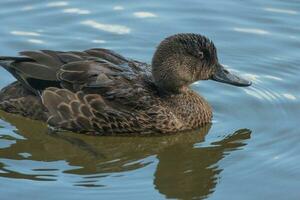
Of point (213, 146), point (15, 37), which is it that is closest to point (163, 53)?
point (213, 146)

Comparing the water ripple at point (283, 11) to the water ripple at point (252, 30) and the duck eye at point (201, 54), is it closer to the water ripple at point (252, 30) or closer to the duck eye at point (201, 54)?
the water ripple at point (252, 30)

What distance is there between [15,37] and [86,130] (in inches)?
104

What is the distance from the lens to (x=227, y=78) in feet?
34.5

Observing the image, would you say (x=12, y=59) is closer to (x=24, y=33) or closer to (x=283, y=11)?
(x=24, y=33)

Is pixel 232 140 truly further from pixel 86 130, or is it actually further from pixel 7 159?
pixel 7 159

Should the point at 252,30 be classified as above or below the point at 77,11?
below

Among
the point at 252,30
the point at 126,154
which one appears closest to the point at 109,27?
the point at 252,30

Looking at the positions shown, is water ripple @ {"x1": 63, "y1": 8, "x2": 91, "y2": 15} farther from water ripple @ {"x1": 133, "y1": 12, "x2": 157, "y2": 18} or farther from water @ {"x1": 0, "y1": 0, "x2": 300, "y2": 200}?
water ripple @ {"x1": 133, "y1": 12, "x2": 157, "y2": 18}

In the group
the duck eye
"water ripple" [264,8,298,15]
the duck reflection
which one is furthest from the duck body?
"water ripple" [264,8,298,15]

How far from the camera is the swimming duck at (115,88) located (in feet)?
32.9

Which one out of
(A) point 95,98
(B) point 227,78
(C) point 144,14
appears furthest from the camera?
(C) point 144,14

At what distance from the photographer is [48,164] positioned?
9.44 metres

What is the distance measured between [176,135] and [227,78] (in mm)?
904

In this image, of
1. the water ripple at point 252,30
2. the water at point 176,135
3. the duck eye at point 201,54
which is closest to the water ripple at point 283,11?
the water at point 176,135
